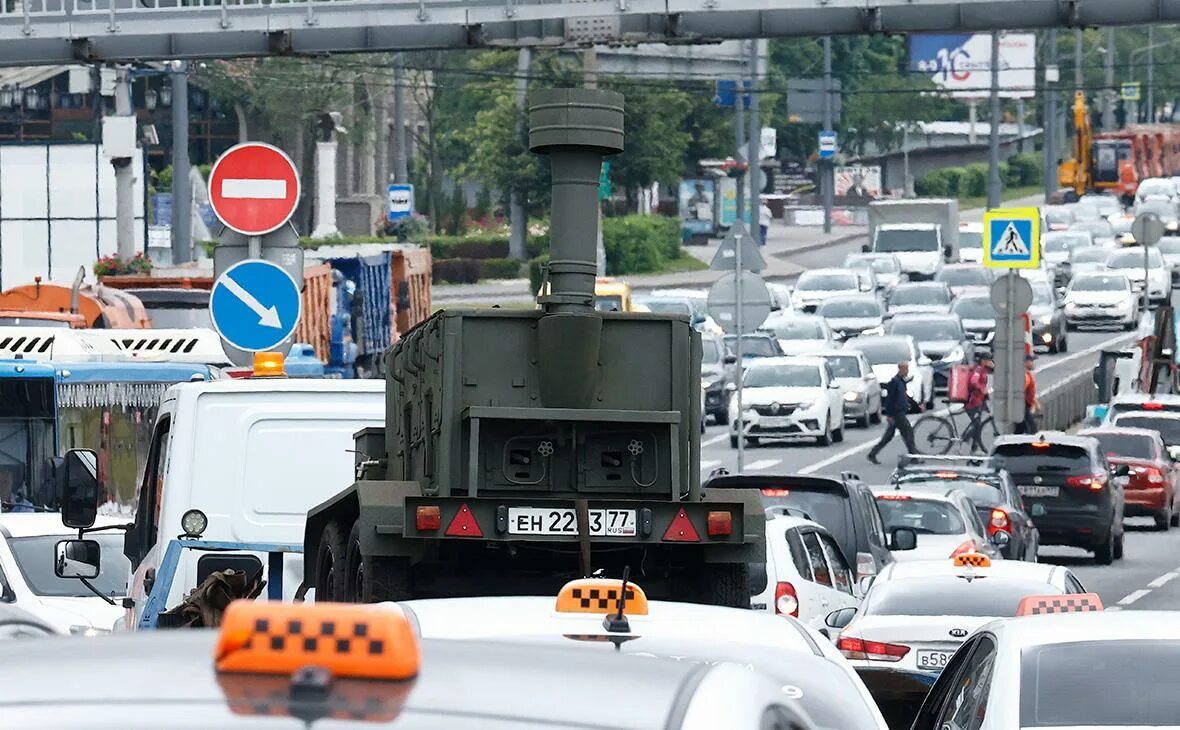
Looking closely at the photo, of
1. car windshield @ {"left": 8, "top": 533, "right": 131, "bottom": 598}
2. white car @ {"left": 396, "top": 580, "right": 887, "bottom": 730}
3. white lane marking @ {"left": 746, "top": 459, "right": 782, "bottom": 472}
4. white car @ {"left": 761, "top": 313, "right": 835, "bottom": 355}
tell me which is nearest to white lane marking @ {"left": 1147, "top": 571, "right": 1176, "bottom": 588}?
white lane marking @ {"left": 746, "top": 459, "right": 782, "bottom": 472}

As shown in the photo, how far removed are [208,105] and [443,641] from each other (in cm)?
8806

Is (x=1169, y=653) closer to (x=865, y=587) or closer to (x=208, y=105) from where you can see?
(x=865, y=587)

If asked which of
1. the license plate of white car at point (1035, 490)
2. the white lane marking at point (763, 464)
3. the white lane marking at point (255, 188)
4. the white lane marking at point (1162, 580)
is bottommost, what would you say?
the white lane marking at point (1162, 580)

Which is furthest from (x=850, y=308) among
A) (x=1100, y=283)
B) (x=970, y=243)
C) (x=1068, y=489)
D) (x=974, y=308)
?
(x=1068, y=489)

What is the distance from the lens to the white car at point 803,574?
15469mm

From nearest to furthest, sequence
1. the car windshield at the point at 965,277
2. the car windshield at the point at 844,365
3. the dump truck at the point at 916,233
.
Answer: the car windshield at the point at 844,365 → the car windshield at the point at 965,277 → the dump truck at the point at 916,233

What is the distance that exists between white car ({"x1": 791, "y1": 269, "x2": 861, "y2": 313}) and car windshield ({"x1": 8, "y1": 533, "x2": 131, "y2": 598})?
148ft

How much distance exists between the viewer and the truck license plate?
10812 millimetres

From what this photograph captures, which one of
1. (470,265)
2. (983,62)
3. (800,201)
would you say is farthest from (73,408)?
(983,62)

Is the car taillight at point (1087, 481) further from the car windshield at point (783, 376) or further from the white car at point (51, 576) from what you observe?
the white car at point (51, 576)

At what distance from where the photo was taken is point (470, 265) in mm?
78938

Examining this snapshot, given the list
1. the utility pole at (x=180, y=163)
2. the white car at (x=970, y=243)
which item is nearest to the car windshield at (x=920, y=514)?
the utility pole at (x=180, y=163)

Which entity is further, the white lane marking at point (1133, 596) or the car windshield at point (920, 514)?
the white lane marking at point (1133, 596)

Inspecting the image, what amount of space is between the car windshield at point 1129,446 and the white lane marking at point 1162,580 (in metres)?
6.57
